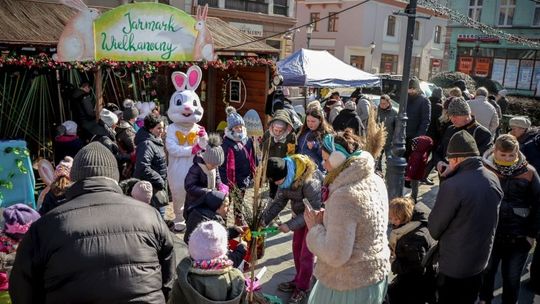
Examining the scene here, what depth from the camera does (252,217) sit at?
384 centimetres

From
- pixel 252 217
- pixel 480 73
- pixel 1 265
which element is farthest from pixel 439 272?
pixel 480 73

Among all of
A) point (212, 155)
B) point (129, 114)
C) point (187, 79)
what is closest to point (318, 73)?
point (187, 79)

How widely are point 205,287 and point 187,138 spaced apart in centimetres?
383

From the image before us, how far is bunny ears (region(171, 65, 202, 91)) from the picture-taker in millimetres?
6828

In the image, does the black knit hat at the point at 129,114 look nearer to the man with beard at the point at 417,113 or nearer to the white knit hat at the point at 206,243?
the man with beard at the point at 417,113

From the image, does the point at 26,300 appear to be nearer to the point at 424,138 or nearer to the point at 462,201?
the point at 462,201

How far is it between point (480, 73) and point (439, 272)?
3213cm

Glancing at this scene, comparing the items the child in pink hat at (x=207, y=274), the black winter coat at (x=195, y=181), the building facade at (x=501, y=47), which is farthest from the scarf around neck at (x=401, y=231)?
the building facade at (x=501, y=47)

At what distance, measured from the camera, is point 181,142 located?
616cm

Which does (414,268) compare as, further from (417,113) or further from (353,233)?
(417,113)

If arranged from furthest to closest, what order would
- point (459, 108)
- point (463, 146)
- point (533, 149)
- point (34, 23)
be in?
point (34, 23) → point (459, 108) → point (533, 149) → point (463, 146)

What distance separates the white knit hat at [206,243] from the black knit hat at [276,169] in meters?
1.35

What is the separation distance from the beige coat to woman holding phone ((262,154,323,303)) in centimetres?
117

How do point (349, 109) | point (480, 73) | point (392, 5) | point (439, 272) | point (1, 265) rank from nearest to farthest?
point (1, 265) → point (439, 272) → point (349, 109) → point (480, 73) → point (392, 5)
